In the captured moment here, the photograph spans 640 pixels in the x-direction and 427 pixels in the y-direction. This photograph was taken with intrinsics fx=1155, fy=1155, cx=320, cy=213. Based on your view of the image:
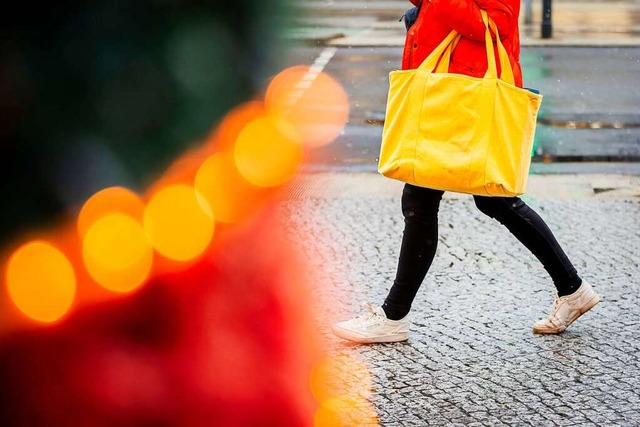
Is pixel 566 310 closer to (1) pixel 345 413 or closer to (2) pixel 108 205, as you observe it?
(1) pixel 345 413

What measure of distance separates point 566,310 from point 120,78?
119 inches

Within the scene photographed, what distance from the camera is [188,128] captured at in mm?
2137

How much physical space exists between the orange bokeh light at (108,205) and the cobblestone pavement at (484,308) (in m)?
1.74

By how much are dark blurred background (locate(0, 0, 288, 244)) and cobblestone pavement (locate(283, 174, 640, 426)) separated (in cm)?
188

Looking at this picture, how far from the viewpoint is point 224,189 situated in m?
2.28

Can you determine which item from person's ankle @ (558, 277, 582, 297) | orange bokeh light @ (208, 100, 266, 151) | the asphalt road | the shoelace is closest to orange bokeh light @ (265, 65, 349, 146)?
the asphalt road

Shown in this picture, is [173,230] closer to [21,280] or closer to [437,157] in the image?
[21,280]

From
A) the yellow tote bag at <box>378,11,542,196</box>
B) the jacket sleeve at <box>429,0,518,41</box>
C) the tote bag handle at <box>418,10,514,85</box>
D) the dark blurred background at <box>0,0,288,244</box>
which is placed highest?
the dark blurred background at <box>0,0,288,244</box>

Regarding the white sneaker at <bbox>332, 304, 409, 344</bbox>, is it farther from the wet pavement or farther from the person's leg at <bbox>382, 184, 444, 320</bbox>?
the wet pavement

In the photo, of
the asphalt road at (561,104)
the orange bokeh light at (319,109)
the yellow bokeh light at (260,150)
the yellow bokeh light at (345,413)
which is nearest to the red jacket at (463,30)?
the yellow bokeh light at (345,413)

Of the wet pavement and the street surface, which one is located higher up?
the street surface

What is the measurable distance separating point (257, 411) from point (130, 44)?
1.42 metres

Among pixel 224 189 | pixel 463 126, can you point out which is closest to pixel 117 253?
pixel 224 189

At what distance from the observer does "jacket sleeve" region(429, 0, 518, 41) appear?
13.6ft
